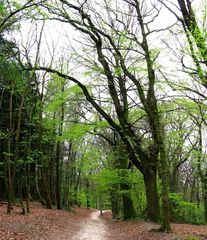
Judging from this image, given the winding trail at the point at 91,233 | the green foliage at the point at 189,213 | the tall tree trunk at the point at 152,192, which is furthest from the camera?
the green foliage at the point at 189,213

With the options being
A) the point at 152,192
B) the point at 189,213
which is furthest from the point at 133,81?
the point at 189,213

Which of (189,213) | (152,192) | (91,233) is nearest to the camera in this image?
(91,233)

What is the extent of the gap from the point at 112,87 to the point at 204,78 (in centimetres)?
939

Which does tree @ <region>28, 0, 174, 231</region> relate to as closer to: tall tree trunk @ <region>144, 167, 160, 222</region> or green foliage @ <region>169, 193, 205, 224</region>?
tall tree trunk @ <region>144, 167, 160, 222</region>

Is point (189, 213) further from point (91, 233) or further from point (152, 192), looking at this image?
point (91, 233)

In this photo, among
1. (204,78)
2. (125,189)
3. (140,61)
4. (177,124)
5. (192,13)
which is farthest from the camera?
(177,124)

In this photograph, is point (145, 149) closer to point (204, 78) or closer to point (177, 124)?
point (204, 78)

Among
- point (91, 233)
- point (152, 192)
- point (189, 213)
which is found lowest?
point (91, 233)

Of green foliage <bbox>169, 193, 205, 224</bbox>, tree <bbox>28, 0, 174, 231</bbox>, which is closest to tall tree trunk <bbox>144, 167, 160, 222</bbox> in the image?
tree <bbox>28, 0, 174, 231</bbox>

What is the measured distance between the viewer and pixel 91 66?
813 inches

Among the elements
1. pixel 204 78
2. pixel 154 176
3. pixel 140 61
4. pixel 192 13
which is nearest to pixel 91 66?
pixel 140 61

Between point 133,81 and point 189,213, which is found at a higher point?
point 133,81

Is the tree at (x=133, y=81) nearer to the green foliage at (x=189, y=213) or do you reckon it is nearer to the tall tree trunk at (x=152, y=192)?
the tall tree trunk at (x=152, y=192)

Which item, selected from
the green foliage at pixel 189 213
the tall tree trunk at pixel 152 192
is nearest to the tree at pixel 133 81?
the tall tree trunk at pixel 152 192
